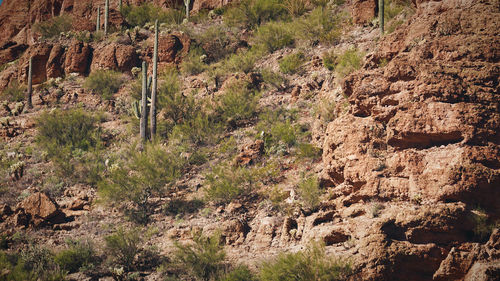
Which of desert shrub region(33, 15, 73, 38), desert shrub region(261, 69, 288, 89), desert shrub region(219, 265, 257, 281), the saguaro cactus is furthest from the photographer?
desert shrub region(33, 15, 73, 38)

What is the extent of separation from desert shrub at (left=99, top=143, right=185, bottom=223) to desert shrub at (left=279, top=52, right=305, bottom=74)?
702cm

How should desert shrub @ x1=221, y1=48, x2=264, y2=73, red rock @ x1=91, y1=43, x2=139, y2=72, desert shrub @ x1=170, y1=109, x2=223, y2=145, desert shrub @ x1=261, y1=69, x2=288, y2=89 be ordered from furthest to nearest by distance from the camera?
red rock @ x1=91, y1=43, x2=139, y2=72 → desert shrub @ x1=221, y1=48, x2=264, y2=73 → desert shrub @ x1=261, y1=69, x2=288, y2=89 → desert shrub @ x1=170, y1=109, x2=223, y2=145

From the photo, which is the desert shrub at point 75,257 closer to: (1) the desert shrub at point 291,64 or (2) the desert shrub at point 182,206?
(2) the desert shrub at point 182,206

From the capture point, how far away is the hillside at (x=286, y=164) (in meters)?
6.88

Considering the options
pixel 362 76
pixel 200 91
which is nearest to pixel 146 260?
pixel 362 76

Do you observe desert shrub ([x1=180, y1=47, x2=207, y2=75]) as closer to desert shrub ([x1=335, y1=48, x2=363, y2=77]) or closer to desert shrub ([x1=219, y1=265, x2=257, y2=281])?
desert shrub ([x1=335, y1=48, x2=363, y2=77])

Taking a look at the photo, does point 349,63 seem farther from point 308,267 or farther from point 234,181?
point 308,267

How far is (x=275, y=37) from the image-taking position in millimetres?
20703

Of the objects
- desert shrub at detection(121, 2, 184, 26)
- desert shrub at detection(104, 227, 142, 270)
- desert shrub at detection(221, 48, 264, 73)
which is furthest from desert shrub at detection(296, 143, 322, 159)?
desert shrub at detection(121, 2, 184, 26)

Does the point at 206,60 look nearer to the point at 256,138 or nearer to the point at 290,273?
the point at 256,138

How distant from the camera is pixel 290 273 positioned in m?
7.24

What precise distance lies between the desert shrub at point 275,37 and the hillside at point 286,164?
0.28 ft

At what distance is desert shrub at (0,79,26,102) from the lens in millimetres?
22656

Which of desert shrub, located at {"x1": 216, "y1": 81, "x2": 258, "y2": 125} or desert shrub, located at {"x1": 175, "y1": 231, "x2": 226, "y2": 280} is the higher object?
desert shrub, located at {"x1": 216, "y1": 81, "x2": 258, "y2": 125}
